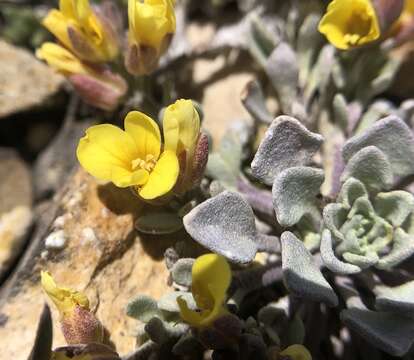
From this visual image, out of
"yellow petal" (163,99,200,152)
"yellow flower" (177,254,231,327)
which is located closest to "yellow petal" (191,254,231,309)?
"yellow flower" (177,254,231,327)

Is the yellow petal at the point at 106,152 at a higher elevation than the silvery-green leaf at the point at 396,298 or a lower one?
higher

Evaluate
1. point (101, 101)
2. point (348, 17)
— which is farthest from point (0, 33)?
point (348, 17)

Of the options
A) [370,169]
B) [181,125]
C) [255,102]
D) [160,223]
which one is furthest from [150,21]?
[370,169]

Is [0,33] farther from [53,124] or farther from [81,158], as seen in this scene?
[81,158]

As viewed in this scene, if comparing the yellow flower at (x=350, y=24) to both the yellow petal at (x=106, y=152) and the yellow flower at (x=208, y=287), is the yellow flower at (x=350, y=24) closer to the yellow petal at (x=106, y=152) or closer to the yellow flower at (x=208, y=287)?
the yellow petal at (x=106, y=152)

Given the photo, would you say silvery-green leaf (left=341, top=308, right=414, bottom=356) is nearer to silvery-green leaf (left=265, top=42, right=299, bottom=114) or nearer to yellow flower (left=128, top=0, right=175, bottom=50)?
silvery-green leaf (left=265, top=42, right=299, bottom=114)

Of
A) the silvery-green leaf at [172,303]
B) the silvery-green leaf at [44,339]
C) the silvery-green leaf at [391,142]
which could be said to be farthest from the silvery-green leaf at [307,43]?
the silvery-green leaf at [44,339]
